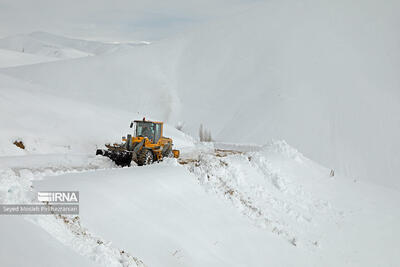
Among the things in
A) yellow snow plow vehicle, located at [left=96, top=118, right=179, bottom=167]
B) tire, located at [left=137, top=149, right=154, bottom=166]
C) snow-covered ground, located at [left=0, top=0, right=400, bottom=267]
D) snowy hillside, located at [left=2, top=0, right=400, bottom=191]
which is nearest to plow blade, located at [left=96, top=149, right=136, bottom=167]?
yellow snow plow vehicle, located at [left=96, top=118, right=179, bottom=167]

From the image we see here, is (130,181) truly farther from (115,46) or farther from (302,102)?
(115,46)

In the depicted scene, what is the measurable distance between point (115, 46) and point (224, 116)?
165m

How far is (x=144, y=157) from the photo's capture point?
13109 mm

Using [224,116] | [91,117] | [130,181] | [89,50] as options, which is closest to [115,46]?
[89,50]

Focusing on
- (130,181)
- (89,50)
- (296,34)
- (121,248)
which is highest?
(89,50)

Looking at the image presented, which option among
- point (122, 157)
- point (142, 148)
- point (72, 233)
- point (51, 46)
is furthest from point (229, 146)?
point (51, 46)

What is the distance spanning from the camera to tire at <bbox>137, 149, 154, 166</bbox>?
13057mm

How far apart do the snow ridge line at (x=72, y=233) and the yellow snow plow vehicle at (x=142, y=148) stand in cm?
649

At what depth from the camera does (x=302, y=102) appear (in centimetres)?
3762

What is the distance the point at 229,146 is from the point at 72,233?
950 inches

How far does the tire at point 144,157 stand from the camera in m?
13.1

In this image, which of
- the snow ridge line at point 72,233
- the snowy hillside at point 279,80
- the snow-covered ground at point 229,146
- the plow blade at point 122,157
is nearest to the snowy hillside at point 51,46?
the snowy hillside at point 279,80

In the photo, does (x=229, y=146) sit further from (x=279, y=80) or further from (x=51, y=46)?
(x=51, y=46)

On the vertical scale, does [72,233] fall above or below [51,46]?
below
